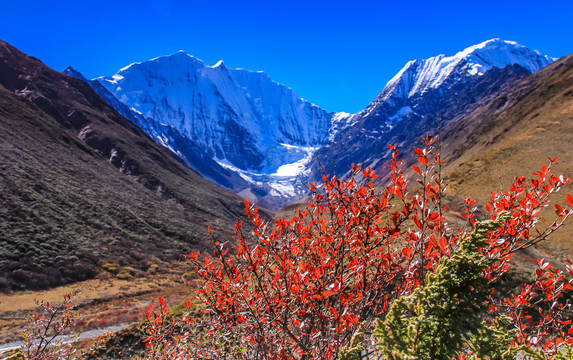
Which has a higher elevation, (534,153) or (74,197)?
(534,153)

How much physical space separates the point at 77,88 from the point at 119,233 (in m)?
101

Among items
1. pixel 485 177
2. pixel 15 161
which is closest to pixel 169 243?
pixel 15 161

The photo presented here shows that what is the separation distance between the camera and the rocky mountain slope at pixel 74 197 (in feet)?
113

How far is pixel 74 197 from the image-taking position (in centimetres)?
4988

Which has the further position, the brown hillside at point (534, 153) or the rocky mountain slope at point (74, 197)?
the brown hillside at point (534, 153)

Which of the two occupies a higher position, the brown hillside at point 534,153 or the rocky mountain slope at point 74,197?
the brown hillside at point 534,153

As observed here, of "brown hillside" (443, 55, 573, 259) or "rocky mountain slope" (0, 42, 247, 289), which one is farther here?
"brown hillside" (443, 55, 573, 259)

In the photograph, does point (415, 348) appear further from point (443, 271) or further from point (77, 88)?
point (77, 88)

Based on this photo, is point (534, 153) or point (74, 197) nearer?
point (534, 153)

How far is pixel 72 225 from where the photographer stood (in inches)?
1658

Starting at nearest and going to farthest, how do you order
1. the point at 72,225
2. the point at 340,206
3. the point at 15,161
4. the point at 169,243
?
the point at 340,206 → the point at 72,225 → the point at 15,161 → the point at 169,243

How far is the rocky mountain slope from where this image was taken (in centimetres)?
3450

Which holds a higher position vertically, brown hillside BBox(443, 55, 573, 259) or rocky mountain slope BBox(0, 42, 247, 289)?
brown hillside BBox(443, 55, 573, 259)

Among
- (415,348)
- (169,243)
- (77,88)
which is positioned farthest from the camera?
(77,88)
